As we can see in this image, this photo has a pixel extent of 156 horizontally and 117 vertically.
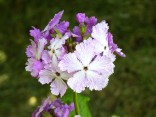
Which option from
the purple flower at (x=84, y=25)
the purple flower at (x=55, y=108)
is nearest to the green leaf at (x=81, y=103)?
the purple flower at (x=55, y=108)

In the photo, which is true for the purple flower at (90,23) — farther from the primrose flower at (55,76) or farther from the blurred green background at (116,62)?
the blurred green background at (116,62)

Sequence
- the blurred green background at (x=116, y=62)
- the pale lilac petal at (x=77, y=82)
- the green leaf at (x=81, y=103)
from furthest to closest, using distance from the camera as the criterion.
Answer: the blurred green background at (x=116, y=62) < the green leaf at (x=81, y=103) < the pale lilac petal at (x=77, y=82)

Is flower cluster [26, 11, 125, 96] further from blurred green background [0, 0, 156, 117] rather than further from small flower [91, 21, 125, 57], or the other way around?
blurred green background [0, 0, 156, 117]

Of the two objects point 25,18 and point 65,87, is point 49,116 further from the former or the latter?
point 25,18

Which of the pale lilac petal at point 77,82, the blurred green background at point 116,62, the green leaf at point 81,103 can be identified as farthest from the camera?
the blurred green background at point 116,62

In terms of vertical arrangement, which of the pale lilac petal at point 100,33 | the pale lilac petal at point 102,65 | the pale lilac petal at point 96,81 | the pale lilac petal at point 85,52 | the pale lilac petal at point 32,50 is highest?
the pale lilac petal at point 32,50

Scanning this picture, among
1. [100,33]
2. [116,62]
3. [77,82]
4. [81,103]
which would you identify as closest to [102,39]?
[100,33]
